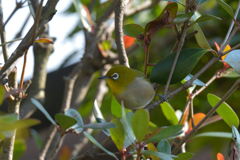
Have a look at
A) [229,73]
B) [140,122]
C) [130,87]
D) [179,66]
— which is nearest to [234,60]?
[179,66]

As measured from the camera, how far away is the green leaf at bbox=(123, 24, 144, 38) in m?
0.74

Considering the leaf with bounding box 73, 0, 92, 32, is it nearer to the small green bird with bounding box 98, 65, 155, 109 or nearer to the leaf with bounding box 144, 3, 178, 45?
the small green bird with bounding box 98, 65, 155, 109

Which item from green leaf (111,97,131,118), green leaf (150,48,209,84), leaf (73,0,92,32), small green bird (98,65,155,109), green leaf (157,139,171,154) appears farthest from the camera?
leaf (73,0,92,32)

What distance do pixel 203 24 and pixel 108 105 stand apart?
95cm

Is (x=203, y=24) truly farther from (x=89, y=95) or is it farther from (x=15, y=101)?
(x=15, y=101)

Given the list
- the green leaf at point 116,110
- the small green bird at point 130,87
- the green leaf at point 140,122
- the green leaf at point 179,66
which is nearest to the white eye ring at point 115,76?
the small green bird at point 130,87

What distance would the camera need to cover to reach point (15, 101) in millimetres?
684

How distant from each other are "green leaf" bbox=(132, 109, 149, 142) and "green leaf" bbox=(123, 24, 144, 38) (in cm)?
35

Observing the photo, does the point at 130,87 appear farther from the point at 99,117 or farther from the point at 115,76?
the point at 99,117

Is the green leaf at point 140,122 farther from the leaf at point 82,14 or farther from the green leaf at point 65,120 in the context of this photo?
the leaf at point 82,14

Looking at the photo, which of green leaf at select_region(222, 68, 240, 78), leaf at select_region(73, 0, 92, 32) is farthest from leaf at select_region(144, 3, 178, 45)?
leaf at select_region(73, 0, 92, 32)

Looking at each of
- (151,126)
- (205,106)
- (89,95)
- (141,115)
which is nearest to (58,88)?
(89,95)

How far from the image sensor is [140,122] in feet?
1.57

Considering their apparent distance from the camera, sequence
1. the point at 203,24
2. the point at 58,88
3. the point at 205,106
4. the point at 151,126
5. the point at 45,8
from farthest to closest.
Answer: the point at 58,88
the point at 203,24
the point at 205,106
the point at 151,126
the point at 45,8
